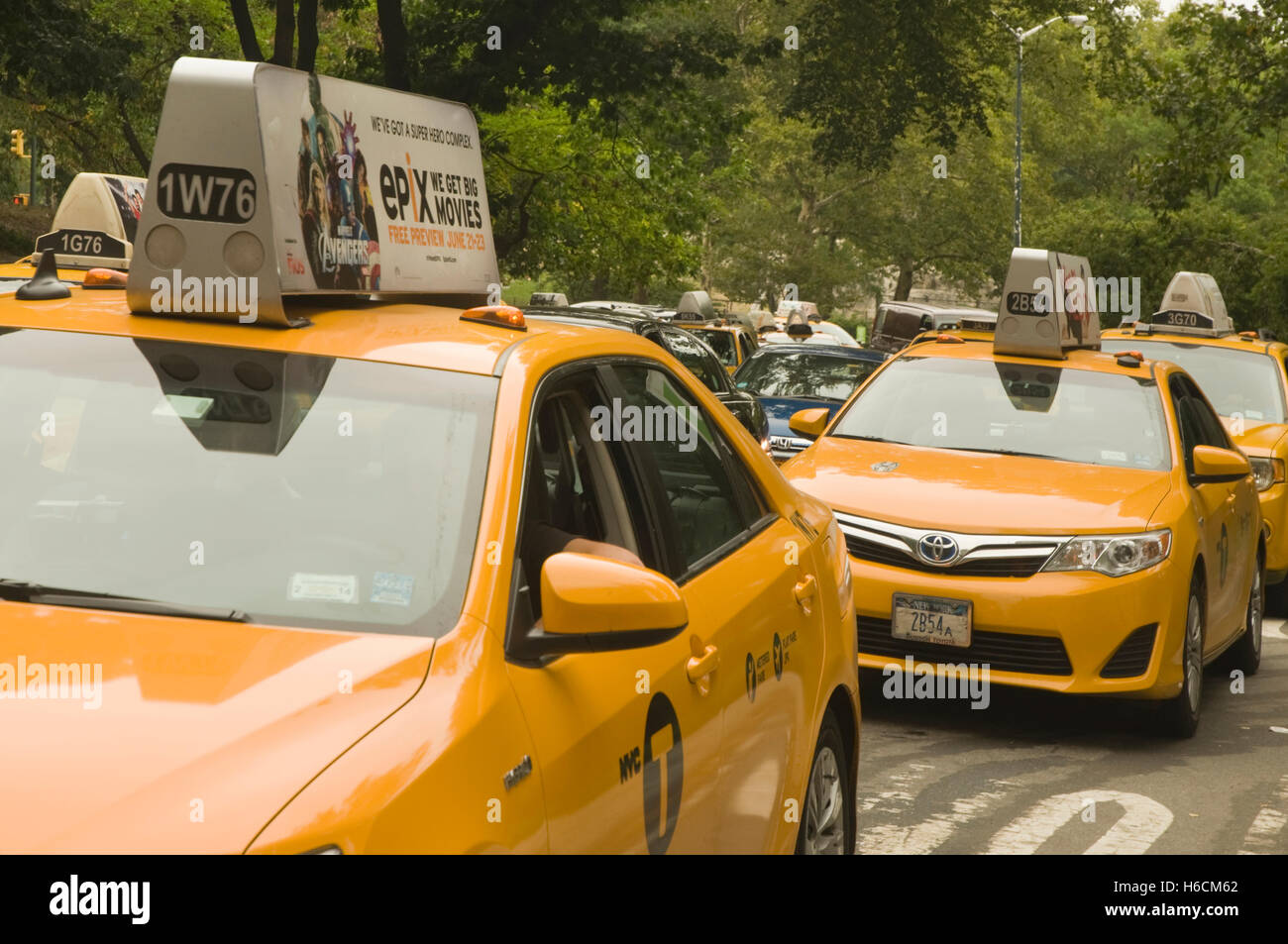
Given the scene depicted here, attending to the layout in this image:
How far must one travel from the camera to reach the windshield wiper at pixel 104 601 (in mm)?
2967

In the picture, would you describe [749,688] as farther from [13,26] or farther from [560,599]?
[13,26]

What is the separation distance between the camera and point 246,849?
7.64ft

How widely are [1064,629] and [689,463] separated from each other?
12.1ft

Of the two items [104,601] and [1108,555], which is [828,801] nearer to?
[104,601]

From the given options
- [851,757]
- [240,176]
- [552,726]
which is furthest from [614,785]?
[851,757]

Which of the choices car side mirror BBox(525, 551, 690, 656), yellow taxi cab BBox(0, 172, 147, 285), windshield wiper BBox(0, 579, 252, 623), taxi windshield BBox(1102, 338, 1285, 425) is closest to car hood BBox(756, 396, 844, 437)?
taxi windshield BBox(1102, 338, 1285, 425)

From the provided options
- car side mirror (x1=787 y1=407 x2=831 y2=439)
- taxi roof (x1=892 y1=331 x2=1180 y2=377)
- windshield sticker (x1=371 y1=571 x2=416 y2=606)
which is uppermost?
windshield sticker (x1=371 y1=571 x2=416 y2=606)

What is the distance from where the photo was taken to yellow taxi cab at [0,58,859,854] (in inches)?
100

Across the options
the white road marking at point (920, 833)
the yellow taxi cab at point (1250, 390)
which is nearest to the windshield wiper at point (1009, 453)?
the white road marking at point (920, 833)

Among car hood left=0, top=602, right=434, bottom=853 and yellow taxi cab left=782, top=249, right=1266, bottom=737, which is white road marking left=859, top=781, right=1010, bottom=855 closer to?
yellow taxi cab left=782, top=249, right=1266, bottom=737

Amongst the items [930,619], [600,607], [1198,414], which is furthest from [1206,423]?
[600,607]

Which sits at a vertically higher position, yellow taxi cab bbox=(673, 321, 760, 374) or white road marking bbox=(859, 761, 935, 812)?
yellow taxi cab bbox=(673, 321, 760, 374)

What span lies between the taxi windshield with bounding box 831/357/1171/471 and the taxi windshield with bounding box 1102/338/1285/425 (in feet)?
12.2
